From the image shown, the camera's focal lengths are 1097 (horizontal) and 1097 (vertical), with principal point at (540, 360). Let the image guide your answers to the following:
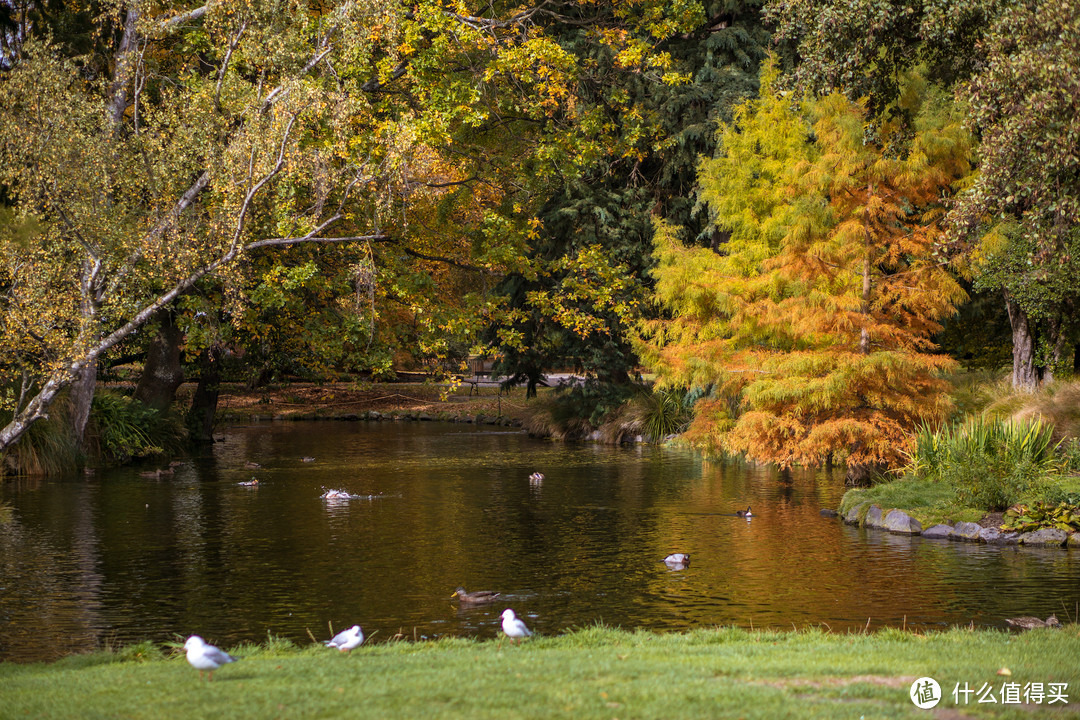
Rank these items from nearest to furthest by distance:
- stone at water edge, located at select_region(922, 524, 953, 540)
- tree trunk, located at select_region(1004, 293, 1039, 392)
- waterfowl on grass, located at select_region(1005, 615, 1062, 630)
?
waterfowl on grass, located at select_region(1005, 615, 1062, 630) < stone at water edge, located at select_region(922, 524, 953, 540) < tree trunk, located at select_region(1004, 293, 1039, 392)

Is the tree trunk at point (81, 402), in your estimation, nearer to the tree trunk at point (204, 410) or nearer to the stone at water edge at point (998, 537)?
the tree trunk at point (204, 410)

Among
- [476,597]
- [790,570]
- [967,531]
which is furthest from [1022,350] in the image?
[476,597]

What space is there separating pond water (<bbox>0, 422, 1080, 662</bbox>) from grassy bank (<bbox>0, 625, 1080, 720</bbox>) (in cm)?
214

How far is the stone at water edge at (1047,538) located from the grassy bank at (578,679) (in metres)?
7.33

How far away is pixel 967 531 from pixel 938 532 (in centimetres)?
50

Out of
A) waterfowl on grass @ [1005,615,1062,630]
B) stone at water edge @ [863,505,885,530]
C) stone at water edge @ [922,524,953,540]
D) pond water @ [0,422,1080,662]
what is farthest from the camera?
stone at water edge @ [863,505,885,530]

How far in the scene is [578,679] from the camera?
25.7 feet

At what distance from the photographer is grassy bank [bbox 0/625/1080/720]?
274 inches

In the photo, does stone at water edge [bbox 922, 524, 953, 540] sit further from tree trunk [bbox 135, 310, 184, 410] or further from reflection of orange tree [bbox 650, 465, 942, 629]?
tree trunk [bbox 135, 310, 184, 410]

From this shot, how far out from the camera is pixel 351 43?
Answer: 19.7 m

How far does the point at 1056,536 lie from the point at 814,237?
840 centimetres

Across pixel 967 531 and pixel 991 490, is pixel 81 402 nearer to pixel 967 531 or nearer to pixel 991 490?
pixel 967 531

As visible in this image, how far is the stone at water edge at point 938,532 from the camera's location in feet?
58.5

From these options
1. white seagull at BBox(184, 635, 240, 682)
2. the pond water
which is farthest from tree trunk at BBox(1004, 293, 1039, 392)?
white seagull at BBox(184, 635, 240, 682)
